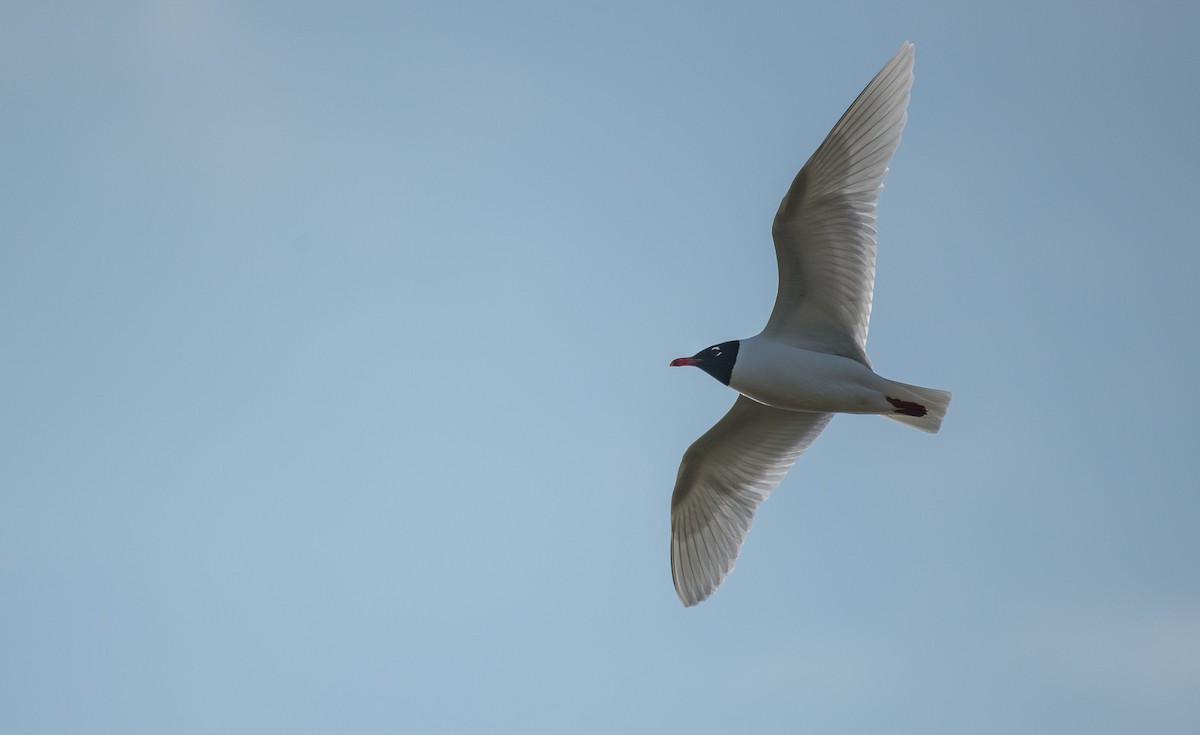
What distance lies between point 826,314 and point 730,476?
2.07 metres

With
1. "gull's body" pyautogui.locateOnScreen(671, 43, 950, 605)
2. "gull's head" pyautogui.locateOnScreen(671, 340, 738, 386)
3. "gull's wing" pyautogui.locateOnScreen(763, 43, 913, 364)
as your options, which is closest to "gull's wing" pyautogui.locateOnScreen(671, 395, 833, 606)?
"gull's body" pyautogui.locateOnScreen(671, 43, 950, 605)

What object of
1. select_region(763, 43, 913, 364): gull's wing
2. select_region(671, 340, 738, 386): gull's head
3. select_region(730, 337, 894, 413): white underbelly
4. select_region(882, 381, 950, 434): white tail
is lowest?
select_region(882, 381, 950, 434): white tail

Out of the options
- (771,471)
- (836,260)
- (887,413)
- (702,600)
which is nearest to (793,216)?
(836,260)

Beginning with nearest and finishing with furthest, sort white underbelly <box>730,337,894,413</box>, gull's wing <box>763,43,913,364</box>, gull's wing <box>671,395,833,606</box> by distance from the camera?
gull's wing <box>763,43,913,364</box>
white underbelly <box>730,337,894,413</box>
gull's wing <box>671,395,833,606</box>

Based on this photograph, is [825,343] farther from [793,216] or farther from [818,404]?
[793,216]

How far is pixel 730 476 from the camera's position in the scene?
12.2 metres

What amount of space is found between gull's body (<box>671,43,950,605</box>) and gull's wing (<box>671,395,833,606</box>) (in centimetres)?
2

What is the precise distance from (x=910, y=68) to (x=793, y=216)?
59.4 inches

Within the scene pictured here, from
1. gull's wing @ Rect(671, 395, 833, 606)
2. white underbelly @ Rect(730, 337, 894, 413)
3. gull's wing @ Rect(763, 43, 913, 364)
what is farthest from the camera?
gull's wing @ Rect(671, 395, 833, 606)

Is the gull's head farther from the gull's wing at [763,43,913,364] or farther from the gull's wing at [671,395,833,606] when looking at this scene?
the gull's wing at [671,395,833,606]

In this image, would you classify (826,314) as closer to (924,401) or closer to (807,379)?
(807,379)

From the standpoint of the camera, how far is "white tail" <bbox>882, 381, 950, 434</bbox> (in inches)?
423

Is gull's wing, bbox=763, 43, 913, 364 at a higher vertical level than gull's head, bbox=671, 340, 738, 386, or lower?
higher

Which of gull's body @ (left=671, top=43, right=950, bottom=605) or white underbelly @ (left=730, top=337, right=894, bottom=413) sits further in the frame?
white underbelly @ (left=730, top=337, right=894, bottom=413)
